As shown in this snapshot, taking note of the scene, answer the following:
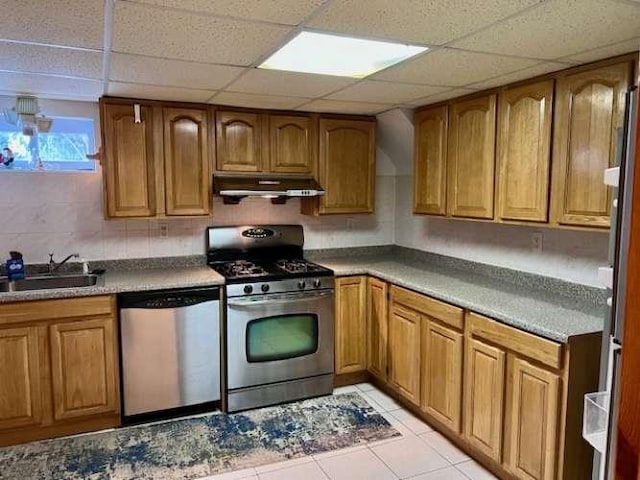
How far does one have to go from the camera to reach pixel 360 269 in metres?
3.55

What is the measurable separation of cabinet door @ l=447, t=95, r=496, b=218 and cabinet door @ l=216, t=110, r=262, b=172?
1.40m

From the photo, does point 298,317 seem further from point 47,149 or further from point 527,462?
point 47,149

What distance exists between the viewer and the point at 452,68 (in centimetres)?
236

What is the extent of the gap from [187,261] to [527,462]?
261cm

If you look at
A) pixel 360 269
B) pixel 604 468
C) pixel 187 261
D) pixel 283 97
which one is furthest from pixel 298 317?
pixel 604 468

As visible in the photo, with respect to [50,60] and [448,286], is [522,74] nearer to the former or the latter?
[448,286]

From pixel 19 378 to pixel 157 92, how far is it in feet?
6.21

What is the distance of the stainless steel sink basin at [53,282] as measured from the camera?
3.06 metres

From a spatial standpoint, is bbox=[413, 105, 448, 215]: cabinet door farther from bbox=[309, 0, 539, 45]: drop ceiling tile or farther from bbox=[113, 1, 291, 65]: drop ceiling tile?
bbox=[113, 1, 291, 65]: drop ceiling tile

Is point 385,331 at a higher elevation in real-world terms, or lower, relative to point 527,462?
higher

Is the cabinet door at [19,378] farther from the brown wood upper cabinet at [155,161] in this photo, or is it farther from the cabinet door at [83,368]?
the brown wood upper cabinet at [155,161]

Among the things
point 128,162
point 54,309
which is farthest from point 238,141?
point 54,309

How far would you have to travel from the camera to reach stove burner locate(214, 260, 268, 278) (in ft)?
10.8

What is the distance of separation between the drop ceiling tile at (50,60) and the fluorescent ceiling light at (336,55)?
32.4 inches
